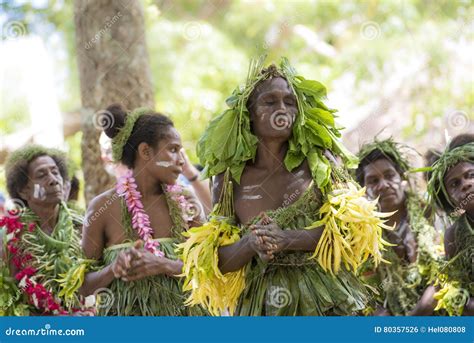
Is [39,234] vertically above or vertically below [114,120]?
below

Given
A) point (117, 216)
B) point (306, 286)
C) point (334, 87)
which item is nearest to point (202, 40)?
point (334, 87)

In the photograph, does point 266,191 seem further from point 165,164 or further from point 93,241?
point 93,241

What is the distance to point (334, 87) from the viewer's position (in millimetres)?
11516

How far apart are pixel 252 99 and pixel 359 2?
8.60 meters

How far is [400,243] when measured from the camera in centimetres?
558

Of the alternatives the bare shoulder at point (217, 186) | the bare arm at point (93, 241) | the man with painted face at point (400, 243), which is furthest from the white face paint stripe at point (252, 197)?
the man with painted face at point (400, 243)

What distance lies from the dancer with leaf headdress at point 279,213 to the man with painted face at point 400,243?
1.43 metres

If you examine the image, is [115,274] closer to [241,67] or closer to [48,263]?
[48,263]

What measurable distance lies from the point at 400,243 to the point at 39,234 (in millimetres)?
2222

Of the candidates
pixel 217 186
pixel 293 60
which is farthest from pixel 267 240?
pixel 293 60

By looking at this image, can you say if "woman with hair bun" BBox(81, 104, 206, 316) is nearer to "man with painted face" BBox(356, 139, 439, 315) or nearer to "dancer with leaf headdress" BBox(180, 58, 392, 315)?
"dancer with leaf headdress" BBox(180, 58, 392, 315)

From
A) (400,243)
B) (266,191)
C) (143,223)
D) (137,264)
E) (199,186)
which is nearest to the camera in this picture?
(266,191)

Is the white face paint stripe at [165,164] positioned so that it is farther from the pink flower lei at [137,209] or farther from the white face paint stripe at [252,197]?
the white face paint stripe at [252,197]

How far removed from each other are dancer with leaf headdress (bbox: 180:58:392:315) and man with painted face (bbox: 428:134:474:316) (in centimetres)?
93
